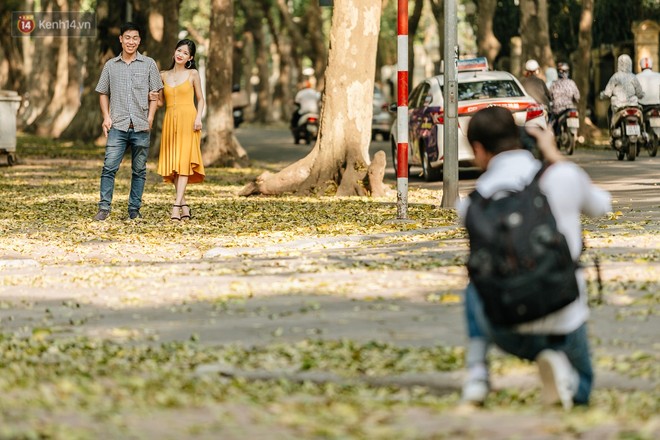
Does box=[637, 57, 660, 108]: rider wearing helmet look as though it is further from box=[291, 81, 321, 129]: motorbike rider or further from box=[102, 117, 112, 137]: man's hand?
box=[291, 81, 321, 129]: motorbike rider

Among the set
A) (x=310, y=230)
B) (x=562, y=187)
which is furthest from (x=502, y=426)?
(x=310, y=230)

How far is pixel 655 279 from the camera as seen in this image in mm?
9969

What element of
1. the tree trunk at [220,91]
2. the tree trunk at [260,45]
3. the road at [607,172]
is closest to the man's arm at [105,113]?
the road at [607,172]

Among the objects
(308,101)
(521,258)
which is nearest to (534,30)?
(308,101)

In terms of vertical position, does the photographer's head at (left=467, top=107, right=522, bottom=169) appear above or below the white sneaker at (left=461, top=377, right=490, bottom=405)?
above

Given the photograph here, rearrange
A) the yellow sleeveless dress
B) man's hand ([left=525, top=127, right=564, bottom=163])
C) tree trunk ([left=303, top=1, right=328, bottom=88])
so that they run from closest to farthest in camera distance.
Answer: man's hand ([left=525, top=127, right=564, bottom=163]), the yellow sleeveless dress, tree trunk ([left=303, top=1, right=328, bottom=88])

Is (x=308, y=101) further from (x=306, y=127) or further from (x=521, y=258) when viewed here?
(x=521, y=258)

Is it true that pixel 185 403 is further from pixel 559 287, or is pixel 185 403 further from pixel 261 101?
pixel 261 101

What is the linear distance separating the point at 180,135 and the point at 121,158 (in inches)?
26.7

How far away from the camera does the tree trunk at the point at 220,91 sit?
27797 mm

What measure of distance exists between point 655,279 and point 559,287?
13.8 feet

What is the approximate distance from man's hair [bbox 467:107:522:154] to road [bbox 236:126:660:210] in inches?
411

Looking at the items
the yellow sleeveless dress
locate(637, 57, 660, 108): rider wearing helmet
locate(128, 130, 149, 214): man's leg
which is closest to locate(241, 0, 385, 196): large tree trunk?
locate(128, 130, 149, 214): man's leg

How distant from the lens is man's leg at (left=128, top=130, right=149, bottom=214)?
52.5 ft
